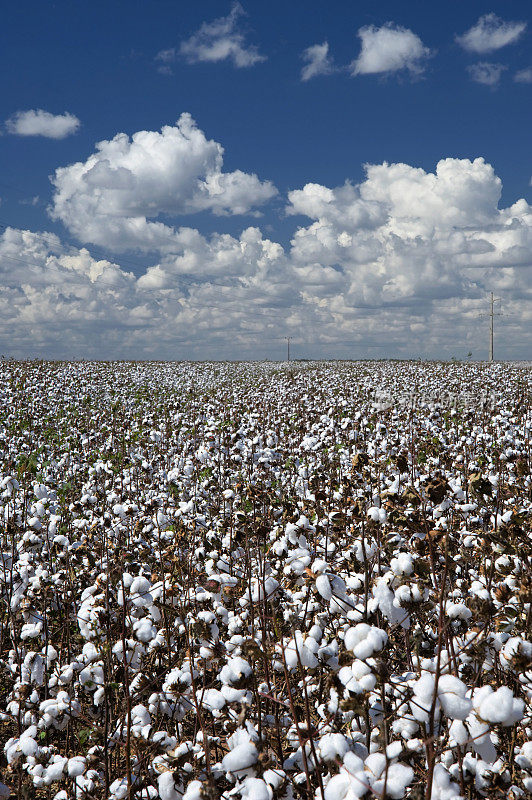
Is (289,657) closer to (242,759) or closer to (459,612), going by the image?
(242,759)

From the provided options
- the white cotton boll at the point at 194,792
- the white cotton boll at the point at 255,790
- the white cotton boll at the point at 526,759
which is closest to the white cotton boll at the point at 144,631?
the white cotton boll at the point at 194,792

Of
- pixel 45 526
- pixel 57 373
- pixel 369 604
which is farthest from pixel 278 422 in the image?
pixel 57 373

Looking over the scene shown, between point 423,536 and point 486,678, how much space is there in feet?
5.57

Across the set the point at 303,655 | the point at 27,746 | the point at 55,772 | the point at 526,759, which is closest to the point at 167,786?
the point at 303,655

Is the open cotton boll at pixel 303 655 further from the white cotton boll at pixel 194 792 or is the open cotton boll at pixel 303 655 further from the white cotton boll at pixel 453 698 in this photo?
the white cotton boll at pixel 453 698

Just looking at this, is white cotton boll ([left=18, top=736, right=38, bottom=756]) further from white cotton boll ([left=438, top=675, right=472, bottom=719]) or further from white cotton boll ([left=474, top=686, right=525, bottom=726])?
white cotton boll ([left=474, top=686, right=525, bottom=726])

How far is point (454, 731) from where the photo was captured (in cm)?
217

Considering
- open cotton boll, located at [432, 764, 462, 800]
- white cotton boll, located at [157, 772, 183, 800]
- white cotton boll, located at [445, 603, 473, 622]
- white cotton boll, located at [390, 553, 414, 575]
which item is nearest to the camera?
open cotton boll, located at [432, 764, 462, 800]

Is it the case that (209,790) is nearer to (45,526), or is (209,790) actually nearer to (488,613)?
(488,613)

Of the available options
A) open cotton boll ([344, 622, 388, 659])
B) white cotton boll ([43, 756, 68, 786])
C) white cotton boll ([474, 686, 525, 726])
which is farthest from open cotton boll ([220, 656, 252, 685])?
white cotton boll ([43, 756, 68, 786])

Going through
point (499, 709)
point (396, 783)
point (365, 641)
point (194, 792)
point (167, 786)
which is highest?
point (365, 641)

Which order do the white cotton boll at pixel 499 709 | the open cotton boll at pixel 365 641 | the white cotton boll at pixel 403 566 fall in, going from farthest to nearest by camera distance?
1. the white cotton boll at pixel 403 566
2. the open cotton boll at pixel 365 641
3. the white cotton boll at pixel 499 709

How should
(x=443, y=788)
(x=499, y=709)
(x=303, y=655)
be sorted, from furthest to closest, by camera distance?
1. (x=303, y=655)
2. (x=443, y=788)
3. (x=499, y=709)

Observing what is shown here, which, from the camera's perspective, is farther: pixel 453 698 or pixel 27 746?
→ pixel 27 746
